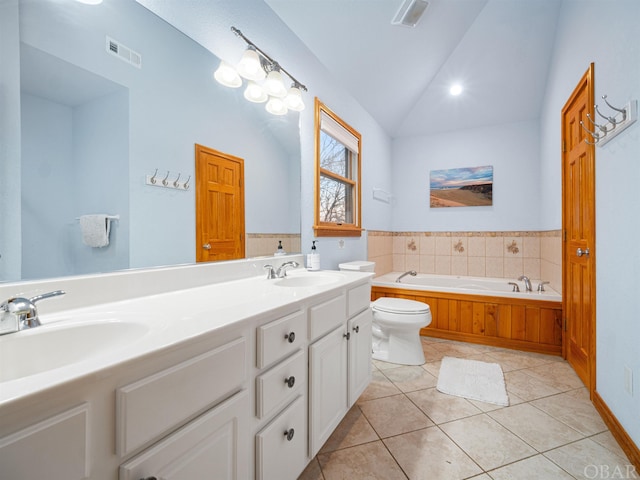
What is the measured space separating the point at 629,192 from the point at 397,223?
2.85 m

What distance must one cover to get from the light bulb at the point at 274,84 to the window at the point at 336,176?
551 millimetres

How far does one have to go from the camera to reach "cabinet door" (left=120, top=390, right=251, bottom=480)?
63cm

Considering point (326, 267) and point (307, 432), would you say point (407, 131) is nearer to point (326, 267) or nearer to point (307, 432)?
point (326, 267)

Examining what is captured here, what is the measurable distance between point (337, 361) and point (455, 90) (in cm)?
345

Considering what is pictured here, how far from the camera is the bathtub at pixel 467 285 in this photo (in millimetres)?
2773

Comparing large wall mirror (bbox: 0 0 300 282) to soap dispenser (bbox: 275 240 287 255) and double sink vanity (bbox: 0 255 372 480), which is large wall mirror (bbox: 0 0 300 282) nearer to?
double sink vanity (bbox: 0 255 372 480)

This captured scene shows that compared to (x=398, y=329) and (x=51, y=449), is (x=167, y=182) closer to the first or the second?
(x=51, y=449)

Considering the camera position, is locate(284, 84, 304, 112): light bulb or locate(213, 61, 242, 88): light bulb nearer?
locate(213, 61, 242, 88): light bulb

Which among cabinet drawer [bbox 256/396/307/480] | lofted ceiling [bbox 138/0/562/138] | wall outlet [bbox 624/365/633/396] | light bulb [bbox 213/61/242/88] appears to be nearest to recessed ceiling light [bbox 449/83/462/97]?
lofted ceiling [bbox 138/0/562/138]

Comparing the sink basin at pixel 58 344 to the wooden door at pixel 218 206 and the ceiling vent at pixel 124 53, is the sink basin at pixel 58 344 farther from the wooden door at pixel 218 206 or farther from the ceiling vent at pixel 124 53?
the ceiling vent at pixel 124 53

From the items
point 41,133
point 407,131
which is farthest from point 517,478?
point 407,131

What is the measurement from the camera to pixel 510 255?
3.63 m

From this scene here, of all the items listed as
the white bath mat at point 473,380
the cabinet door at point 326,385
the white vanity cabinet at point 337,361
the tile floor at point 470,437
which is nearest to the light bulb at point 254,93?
the white vanity cabinet at point 337,361

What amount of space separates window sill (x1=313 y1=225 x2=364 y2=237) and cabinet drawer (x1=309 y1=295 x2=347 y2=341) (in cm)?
92
